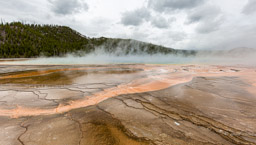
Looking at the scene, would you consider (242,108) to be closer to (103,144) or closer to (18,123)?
(103,144)

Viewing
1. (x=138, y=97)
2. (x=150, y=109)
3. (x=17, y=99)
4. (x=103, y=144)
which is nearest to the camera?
(x=103, y=144)

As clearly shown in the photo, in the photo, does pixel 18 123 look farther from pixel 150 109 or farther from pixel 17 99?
pixel 150 109

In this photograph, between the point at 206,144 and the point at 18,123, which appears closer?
the point at 206,144

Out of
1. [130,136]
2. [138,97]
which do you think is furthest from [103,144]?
[138,97]

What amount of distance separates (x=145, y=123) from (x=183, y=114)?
1289 mm

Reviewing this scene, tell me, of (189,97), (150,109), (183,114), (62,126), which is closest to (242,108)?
(189,97)

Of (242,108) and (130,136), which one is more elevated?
(242,108)

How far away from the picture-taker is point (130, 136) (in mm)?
2398

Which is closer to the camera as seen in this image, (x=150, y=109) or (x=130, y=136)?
(x=130, y=136)

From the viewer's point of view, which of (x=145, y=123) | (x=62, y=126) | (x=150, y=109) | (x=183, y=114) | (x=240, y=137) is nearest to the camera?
(x=240, y=137)

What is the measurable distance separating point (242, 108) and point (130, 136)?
4.05 meters

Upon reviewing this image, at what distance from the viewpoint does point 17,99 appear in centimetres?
438

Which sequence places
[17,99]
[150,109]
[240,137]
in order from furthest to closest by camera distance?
[17,99]
[150,109]
[240,137]

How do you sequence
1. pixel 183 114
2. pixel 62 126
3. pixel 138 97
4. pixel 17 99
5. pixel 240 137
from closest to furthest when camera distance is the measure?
pixel 240 137 < pixel 62 126 < pixel 183 114 < pixel 17 99 < pixel 138 97
